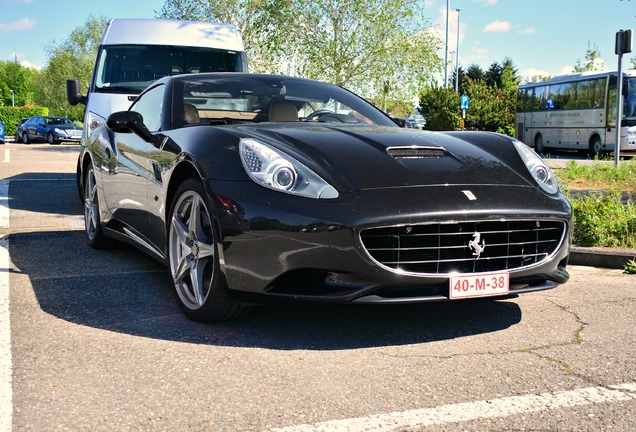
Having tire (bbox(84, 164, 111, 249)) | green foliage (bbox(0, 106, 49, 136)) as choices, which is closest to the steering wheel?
tire (bbox(84, 164, 111, 249))

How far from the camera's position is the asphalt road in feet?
9.46

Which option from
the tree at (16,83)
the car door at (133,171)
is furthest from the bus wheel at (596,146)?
the tree at (16,83)


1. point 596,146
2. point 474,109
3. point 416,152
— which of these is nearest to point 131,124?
point 416,152

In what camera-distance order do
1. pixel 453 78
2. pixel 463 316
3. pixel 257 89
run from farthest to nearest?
pixel 453 78 < pixel 257 89 < pixel 463 316

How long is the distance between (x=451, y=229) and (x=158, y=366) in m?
1.47

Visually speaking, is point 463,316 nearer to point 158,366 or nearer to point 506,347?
point 506,347

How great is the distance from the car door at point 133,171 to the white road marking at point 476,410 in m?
2.49

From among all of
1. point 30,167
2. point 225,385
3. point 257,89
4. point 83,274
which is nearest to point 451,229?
point 225,385

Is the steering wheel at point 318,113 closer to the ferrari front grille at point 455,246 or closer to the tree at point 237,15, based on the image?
the ferrari front grille at point 455,246

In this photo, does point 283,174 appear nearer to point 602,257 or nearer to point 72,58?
point 602,257

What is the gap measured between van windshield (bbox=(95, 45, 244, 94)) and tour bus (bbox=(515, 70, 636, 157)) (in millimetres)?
17697

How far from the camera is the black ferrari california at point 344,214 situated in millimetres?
3658

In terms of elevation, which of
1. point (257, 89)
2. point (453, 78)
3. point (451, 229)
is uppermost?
point (453, 78)

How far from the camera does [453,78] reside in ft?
253
